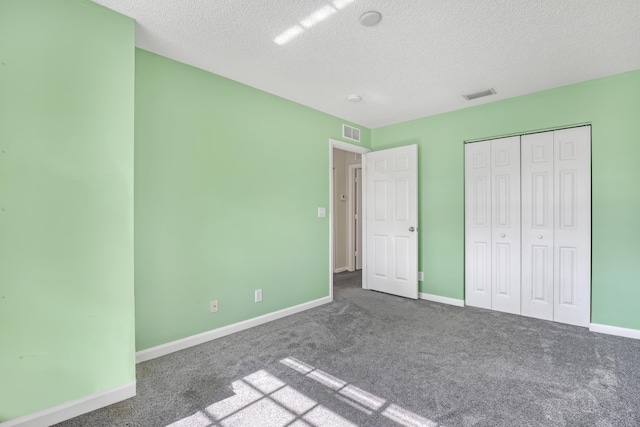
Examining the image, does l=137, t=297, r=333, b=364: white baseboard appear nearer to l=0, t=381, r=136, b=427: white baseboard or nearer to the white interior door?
l=0, t=381, r=136, b=427: white baseboard

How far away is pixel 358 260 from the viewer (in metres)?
6.04

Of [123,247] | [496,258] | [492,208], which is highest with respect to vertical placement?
[492,208]

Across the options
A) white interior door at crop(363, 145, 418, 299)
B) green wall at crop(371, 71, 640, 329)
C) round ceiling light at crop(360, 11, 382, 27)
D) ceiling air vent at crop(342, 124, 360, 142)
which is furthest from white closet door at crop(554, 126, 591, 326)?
round ceiling light at crop(360, 11, 382, 27)

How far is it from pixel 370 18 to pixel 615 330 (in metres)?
3.56

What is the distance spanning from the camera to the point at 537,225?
3199mm

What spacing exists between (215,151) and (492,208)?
3.20 m

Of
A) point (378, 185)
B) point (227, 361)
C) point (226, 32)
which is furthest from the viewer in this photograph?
point (378, 185)

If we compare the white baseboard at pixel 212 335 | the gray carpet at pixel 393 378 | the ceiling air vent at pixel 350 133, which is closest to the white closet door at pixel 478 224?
the gray carpet at pixel 393 378

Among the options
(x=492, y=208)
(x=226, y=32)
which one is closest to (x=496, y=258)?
(x=492, y=208)

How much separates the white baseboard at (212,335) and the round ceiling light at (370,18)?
9.15ft

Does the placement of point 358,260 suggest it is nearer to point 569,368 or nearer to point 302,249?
point 302,249

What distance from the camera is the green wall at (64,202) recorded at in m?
1.53

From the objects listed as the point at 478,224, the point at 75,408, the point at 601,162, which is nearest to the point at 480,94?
the point at 601,162

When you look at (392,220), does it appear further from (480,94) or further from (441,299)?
(480,94)
